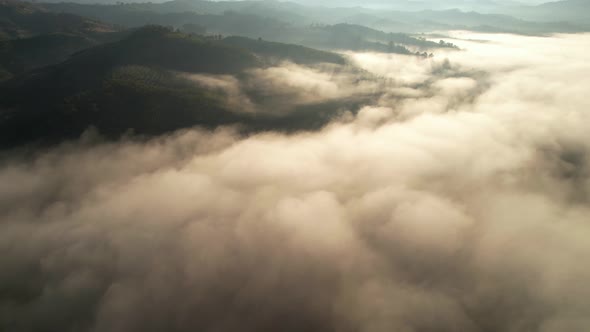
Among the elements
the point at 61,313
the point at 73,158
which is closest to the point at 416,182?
the point at 61,313

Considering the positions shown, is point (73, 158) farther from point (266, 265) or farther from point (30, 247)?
point (266, 265)

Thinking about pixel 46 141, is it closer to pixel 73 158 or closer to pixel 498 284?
pixel 73 158

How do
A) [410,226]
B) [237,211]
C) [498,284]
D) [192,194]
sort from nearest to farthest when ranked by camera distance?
[498,284] → [410,226] → [237,211] → [192,194]

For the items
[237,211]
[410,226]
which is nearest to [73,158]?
[237,211]

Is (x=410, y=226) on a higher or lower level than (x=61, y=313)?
higher

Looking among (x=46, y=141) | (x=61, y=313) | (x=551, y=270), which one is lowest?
(x=61, y=313)

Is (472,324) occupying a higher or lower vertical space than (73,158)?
lower

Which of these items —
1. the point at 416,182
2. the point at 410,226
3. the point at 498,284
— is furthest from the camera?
the point at 416,182


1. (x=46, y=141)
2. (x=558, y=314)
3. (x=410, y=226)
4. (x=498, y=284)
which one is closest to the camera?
(x=558, y=314)

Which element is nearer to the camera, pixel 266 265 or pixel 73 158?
pixel 266 265
